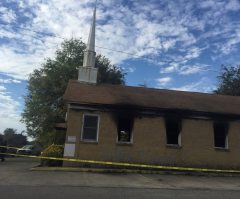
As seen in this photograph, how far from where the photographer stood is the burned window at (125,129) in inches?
794

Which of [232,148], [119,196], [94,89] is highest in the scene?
[94,89]

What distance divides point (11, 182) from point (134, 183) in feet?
16.3

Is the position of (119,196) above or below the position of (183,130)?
below

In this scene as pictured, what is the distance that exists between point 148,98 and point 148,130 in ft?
8.68

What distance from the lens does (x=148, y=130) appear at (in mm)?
19891

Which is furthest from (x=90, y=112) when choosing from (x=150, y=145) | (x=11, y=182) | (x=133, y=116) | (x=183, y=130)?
(x=11, y=182)

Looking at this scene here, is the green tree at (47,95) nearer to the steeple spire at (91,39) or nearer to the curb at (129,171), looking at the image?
the steeple spire at (91,39)

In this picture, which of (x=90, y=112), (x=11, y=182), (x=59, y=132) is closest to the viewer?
(x=11, y=182)

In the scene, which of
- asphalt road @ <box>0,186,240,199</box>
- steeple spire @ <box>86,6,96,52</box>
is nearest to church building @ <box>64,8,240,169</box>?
steeple spire @ <box>86,6,96,52</box>

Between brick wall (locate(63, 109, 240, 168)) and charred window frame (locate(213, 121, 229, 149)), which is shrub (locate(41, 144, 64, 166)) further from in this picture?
charred window frame (locate(213, 121, 229, 149))

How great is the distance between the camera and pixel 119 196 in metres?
10.5

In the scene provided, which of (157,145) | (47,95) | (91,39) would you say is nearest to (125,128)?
(157,145)

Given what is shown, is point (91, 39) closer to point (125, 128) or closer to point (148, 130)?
point (125, 128)

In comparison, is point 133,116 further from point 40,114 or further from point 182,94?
point 40,114
